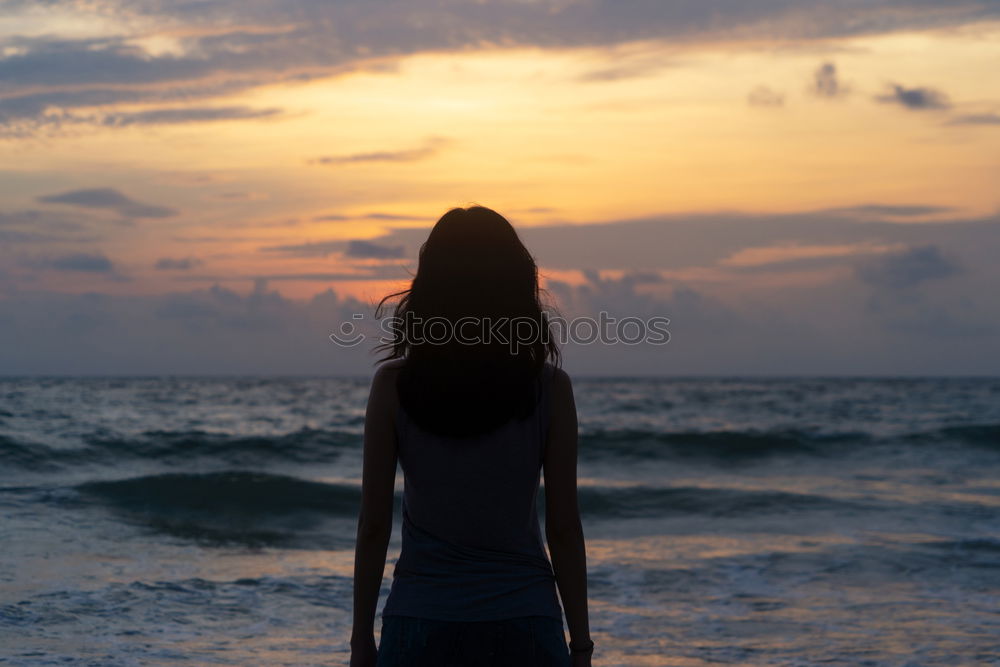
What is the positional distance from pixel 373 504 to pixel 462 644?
41 centimetres

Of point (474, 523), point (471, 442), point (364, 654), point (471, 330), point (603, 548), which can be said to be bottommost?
point (603, 548)

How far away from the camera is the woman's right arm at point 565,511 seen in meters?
2.29

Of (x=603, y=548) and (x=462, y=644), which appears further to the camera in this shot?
(x=603, y=548)

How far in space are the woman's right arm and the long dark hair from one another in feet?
0.29

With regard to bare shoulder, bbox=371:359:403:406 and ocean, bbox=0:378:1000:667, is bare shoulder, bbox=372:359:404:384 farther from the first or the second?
ocean, bbox=0:378:1000:667

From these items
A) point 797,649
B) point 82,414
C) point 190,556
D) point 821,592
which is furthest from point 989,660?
point 82,414

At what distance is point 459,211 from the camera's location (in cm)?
229

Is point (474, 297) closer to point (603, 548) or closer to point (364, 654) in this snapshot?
point (364, 654)

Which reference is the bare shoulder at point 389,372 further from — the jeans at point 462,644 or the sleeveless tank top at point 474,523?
the jeans at point 462,644

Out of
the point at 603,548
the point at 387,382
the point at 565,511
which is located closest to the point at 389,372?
the point at 387,382

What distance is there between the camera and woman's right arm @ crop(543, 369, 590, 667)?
2289mm

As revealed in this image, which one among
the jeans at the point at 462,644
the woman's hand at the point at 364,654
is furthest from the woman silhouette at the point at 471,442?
the woman's hand at the point at 364,654

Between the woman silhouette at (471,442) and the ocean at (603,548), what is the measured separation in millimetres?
4117

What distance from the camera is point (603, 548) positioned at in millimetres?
10328
